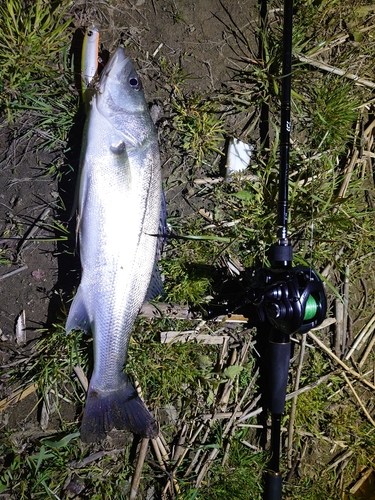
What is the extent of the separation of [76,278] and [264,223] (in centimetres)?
145

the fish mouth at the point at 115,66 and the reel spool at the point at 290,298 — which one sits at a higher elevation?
the fish mouth at the point at 115,66

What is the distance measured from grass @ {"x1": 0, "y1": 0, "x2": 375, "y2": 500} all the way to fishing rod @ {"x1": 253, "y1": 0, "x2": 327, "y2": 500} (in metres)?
0.33

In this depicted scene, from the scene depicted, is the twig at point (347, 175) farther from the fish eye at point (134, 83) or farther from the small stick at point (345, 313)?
the fish eye at point (134, 83)

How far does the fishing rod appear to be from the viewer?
2.35 m

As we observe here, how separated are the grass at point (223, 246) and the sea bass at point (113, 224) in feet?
1.08

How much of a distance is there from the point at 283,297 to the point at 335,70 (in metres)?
1.97

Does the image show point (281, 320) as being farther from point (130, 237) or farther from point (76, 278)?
point (76, 278)

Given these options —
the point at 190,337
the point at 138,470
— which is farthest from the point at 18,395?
the point at 190,337

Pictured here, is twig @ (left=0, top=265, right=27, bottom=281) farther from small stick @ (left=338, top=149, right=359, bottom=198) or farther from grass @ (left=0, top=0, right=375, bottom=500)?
small stick @ (left=338, top=149, right=359, bottom=198)

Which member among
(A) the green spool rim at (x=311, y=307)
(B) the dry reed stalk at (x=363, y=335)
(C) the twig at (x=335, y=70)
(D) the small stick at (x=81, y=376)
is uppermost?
(C) the twig at (x=335, y=70)

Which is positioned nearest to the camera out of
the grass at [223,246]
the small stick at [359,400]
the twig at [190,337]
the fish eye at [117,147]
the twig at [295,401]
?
the fish eye at [117,147]

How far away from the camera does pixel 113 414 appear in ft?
8.74

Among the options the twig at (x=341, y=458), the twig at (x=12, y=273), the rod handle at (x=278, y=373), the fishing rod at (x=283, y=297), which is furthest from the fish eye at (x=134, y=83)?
the twig at (x=341, y=458)

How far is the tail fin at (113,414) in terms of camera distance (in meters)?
2.64
